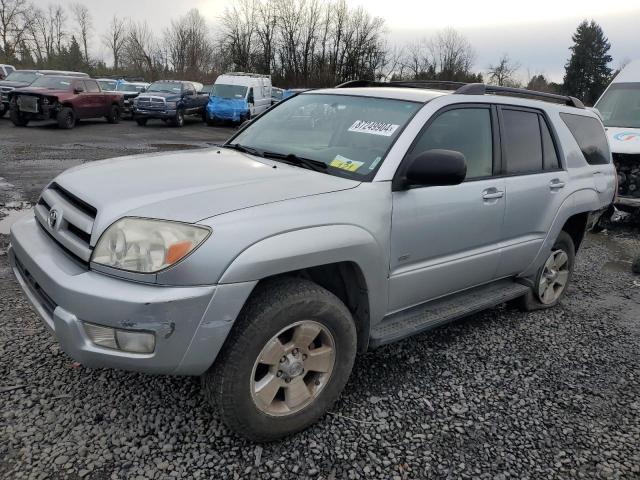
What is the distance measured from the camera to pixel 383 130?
2.98 m

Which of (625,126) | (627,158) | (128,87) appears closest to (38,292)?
(627,158)

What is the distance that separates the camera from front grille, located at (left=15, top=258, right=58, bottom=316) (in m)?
2.26

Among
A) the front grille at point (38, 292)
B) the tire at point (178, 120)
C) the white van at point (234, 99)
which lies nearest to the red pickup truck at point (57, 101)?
the tire at point (178, 120)

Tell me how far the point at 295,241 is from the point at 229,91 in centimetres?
2054

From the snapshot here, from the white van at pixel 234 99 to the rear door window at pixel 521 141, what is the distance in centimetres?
1819

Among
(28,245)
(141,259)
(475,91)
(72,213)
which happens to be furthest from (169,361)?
(475,91)

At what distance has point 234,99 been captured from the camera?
69.3 ft

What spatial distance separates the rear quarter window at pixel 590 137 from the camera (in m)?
4.29

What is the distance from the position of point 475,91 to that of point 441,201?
98 centimetres

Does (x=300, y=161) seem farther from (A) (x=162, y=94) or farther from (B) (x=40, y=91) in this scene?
(A) (x=162, y=94)

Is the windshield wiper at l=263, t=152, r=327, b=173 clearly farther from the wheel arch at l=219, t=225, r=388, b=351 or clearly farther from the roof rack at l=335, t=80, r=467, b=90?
the roof rack at l=335, t=80, r=467, b=90

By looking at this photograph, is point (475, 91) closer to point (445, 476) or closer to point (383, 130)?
point (383, 130)

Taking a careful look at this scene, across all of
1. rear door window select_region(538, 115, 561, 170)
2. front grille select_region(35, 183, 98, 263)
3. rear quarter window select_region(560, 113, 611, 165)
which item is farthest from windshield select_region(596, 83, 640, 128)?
front grille select_region(35, 183, 98, 263)

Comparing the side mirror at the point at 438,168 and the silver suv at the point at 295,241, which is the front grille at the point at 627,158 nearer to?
the silver suv at the point at 295,241
